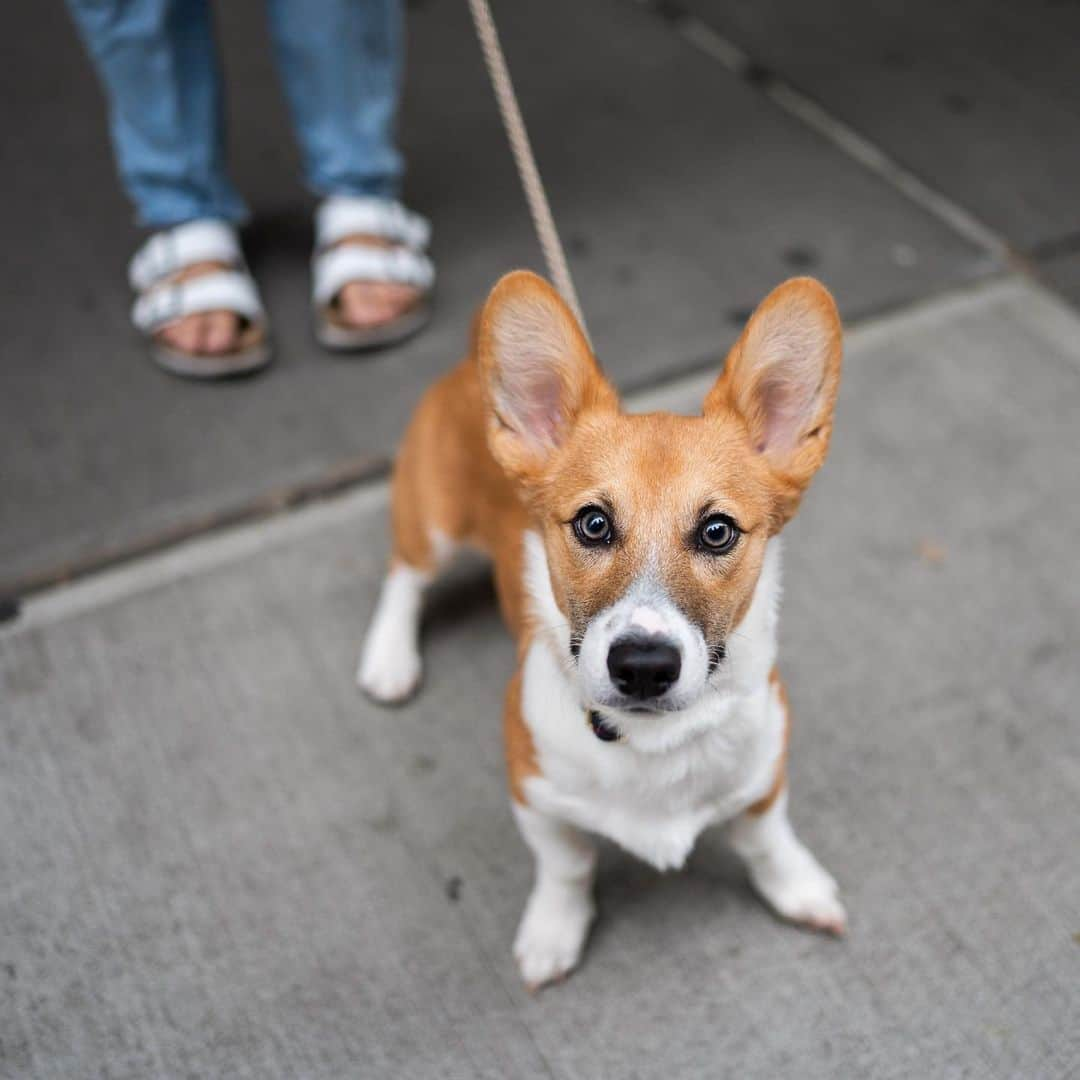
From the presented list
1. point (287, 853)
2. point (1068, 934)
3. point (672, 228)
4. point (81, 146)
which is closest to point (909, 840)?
point (1068, 934)

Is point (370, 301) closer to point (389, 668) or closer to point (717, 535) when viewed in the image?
point (389, 668)

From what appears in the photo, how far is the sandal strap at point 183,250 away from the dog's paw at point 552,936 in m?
2.07

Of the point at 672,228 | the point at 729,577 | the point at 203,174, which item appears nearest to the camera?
the point at 729,577

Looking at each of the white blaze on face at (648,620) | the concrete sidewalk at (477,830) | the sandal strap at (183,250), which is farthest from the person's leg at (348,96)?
the white blaze on face at (648,620)

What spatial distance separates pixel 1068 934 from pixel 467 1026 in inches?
41.6

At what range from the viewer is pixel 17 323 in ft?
10.9

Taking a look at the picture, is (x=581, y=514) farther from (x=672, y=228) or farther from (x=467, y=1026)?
(x=672, y=228)

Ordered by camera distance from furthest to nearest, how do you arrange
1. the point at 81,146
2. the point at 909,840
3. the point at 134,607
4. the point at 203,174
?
the point at 81,146
the point at 203,174
the point at 134,607
the point at 909,840

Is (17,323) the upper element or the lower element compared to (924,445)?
lower

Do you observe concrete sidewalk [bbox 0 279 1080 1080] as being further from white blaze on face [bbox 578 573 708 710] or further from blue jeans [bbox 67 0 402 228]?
blue jeans [bbox 67 0 402 228]

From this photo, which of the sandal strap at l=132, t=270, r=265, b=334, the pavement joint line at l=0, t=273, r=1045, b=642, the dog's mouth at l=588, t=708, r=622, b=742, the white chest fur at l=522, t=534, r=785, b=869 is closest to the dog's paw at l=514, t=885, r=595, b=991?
the white chest fur at l=522, t=534, r=785, b=869

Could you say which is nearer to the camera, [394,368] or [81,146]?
[394,368]

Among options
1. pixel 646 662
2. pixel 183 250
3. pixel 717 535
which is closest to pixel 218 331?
pixel 183 250

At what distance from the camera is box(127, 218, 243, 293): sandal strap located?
3191 millimetres
